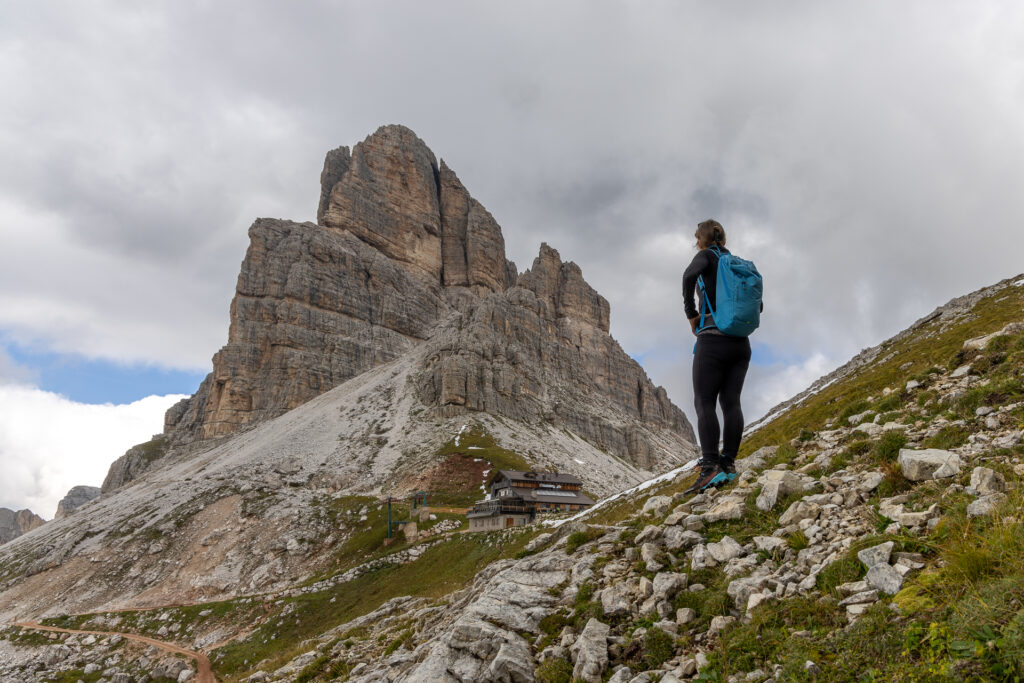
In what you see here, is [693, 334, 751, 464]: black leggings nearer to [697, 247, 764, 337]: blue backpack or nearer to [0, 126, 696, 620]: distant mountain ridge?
[697, 247, 764, 337]: blue backpack

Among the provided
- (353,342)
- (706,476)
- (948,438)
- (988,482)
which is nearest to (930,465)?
(988,482)

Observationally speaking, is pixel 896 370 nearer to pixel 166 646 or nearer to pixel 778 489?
pixel 778 489

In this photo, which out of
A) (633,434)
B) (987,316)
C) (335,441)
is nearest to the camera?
(987,316)

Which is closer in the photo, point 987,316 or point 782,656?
point 782,656

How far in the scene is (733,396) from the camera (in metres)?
9.46

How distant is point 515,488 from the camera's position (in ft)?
205

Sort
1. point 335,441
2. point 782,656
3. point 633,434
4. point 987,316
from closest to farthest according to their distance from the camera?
point 782,656 → point 987,316 → point 335,441 → point 633,434

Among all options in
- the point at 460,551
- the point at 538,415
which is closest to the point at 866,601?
the point at 460,551

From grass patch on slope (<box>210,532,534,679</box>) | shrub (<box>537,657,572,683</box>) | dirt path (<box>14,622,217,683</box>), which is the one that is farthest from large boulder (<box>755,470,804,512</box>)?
dirt path (<box>14,622,217,683</box>)

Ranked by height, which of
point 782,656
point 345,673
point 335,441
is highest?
point 335,441

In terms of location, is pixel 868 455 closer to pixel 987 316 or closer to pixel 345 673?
pixel 345 673

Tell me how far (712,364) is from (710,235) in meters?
2.35

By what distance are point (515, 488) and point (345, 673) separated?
52.4m

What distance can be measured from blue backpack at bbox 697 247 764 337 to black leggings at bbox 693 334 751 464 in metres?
0.31
